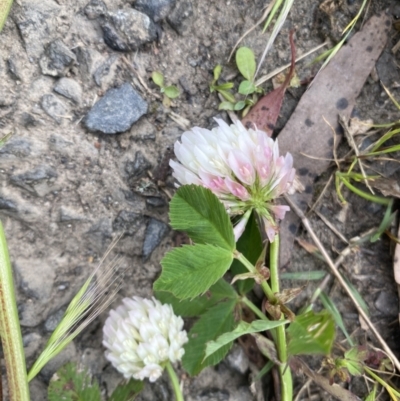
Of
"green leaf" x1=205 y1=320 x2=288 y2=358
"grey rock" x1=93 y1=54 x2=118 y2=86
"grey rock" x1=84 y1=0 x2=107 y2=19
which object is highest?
"grey rock" x1=84 y1=0 x2=107 y2=19

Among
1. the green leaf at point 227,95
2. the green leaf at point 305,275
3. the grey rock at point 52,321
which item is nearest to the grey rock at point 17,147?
the grey rock at point 52,321

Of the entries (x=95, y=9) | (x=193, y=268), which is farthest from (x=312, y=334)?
(x=95, y=9)

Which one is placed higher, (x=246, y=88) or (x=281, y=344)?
(x=246, y=88)

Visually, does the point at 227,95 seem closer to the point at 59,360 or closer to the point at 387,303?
the point at 387,303

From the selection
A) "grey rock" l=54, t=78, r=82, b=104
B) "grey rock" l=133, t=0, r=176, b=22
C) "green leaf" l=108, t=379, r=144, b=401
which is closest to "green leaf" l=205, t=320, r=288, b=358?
"green leaf" l=108, t=379, r=144, b=401

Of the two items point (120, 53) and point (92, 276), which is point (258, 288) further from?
point (120, 53)

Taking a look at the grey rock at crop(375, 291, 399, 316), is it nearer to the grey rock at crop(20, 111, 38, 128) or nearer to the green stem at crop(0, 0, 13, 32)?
the grey rock at crop(20, 111, 38, 128)

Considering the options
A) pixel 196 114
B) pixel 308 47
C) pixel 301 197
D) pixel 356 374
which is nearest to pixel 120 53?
pixel 196 114
